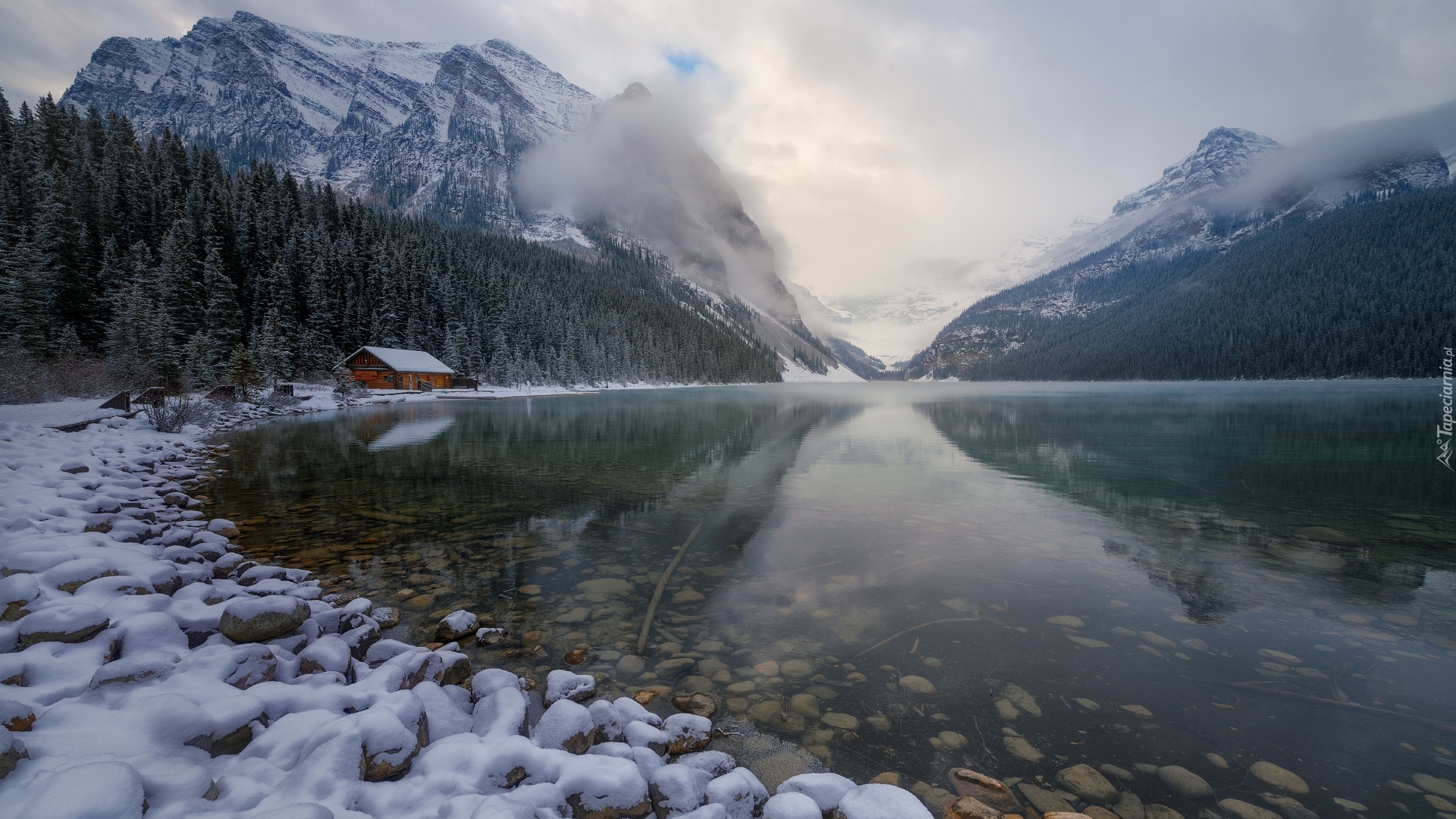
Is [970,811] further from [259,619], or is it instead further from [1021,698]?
[259,619]

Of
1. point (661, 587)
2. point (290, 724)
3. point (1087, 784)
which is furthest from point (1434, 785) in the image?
point (290, 724)

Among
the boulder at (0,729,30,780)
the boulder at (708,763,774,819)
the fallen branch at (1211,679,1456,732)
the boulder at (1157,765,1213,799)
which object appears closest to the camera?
the boulder at (0,729,30,780)

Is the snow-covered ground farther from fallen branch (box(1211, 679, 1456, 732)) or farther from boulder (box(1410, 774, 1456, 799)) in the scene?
fallen branch (box(1211, 679, 1456, 732))

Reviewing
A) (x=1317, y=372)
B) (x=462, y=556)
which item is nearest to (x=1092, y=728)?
(x=462, y=556)

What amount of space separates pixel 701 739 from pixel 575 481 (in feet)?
41.2

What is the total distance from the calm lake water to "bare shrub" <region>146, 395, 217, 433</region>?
6722 millimetres

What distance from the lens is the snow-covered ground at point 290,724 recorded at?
3090 millimetres

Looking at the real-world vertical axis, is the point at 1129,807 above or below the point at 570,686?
below

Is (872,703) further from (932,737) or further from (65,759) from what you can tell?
(65,759)

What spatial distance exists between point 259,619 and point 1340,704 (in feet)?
35.4

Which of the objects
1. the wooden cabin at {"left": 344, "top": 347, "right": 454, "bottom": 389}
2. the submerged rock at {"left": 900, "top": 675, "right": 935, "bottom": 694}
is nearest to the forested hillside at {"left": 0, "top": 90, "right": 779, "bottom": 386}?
the wooden cabin at {"left": 344, "top": 347, "right": 454, "bottom": 389}

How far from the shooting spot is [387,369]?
64.9 metres

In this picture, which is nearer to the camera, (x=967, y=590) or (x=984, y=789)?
(x=984, y=789)

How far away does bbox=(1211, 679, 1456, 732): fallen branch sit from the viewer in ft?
16.6
